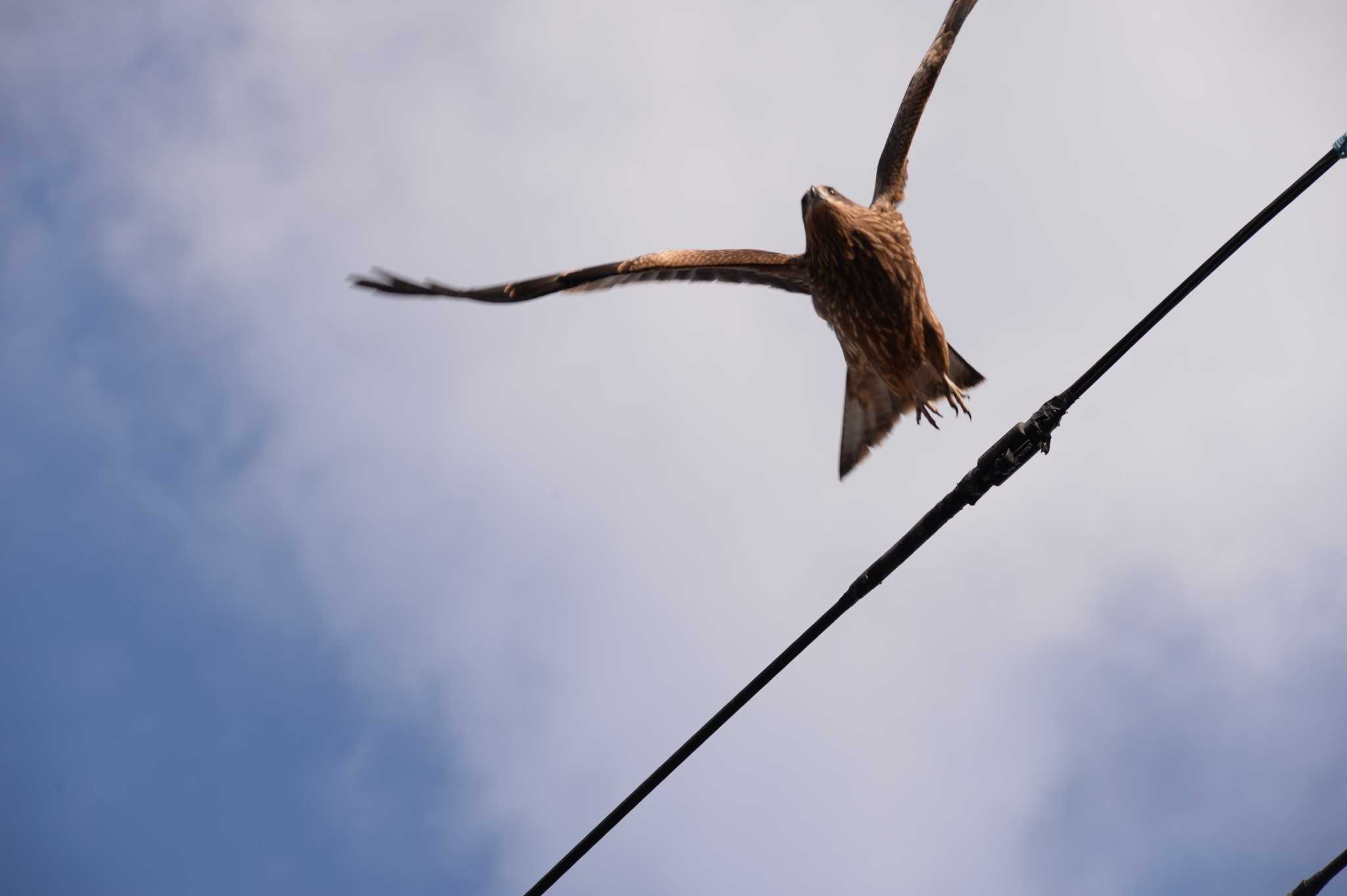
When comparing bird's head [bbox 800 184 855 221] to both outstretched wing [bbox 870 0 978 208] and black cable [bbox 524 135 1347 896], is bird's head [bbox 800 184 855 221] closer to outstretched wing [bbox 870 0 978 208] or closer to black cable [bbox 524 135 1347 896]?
outstretched wing [bbox 870 0 978 208]

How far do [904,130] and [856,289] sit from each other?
205 centimetres

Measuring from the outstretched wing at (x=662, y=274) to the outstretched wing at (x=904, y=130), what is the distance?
0.99m

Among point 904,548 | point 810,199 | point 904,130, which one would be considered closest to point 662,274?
point 810,199

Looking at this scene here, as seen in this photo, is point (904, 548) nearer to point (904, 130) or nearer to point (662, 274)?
point (662, 274)

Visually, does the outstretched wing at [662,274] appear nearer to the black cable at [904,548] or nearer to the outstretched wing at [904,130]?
the outstretched wing at [904,130]

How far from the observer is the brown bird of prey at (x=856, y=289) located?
7562 mm

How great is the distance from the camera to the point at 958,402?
768 centimetres

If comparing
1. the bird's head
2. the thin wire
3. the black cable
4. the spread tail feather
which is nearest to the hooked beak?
the bird's head

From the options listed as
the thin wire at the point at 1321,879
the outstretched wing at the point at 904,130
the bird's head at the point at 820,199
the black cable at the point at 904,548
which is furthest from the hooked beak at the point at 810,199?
the thin wire at the point at 1321,879

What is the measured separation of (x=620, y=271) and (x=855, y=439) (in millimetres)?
2179

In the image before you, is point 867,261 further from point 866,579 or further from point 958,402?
point 866,579

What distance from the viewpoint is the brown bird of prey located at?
7.56 metres

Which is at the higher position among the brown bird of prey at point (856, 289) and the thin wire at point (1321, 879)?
the brown bird of prey at point (856, 289)

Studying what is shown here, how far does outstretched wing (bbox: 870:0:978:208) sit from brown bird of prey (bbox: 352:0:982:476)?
31cm
